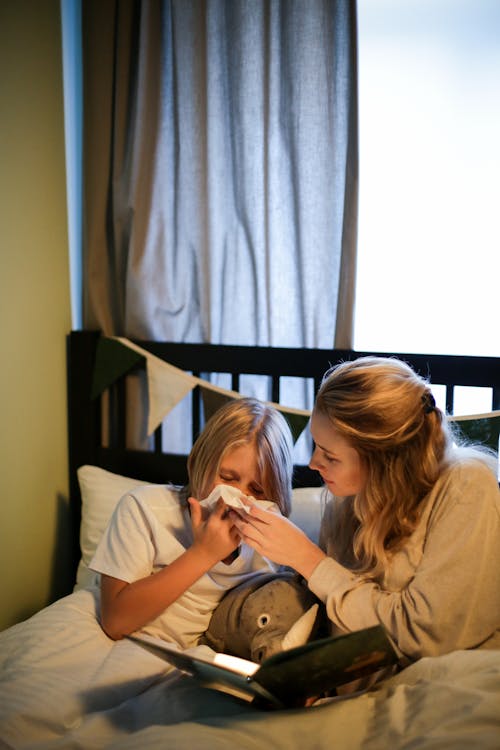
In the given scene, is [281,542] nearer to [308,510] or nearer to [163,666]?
[163,666]

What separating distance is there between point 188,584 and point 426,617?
47cm

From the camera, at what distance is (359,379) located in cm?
140

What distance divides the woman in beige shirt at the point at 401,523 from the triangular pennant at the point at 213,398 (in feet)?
2.05

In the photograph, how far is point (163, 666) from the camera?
1519 millimetres

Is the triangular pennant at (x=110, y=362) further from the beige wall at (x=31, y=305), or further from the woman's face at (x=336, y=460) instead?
the woman's face at (x=336, y=460)

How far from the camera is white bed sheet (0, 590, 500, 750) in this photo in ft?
3.71

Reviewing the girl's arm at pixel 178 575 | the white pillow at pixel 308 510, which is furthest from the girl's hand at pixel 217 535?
the white pillow at pixel 308 510

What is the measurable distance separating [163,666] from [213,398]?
2.52 feet

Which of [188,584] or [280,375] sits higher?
[280,375]

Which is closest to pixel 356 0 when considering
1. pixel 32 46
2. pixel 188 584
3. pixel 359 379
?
pixel 32 46

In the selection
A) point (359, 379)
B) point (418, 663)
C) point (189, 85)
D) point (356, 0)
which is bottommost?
point (418, 663)

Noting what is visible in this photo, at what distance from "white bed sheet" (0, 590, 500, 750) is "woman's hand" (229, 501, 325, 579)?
25cm

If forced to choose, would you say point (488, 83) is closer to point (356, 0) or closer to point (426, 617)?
point (356, 0)

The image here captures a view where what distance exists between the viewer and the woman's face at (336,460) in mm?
1424
